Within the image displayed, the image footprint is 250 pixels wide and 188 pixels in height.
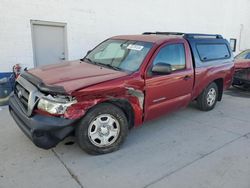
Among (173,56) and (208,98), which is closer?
(173,56)

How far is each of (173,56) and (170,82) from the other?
0.52 m

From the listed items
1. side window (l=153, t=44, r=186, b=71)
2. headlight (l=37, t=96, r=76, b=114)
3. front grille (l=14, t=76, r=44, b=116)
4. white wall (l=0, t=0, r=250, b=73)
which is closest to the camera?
headlight (l=37, t=96, r=76, b=114)

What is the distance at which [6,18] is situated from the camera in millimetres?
5926

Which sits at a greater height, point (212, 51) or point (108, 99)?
point (212, 51)

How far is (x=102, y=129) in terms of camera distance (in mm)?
3289

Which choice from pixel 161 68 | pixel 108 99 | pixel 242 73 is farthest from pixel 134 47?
pixel 242 73

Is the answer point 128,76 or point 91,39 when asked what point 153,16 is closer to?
point 91,39

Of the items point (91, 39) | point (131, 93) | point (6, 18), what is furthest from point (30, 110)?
point (91, 39)

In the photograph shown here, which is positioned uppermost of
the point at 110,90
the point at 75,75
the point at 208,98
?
the point at 75,75

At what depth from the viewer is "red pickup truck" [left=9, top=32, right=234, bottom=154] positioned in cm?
293

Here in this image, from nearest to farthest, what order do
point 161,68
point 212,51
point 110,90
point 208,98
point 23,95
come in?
point 110,90 < point 23,95 < point 161,68 < point 212,51 < point 208,98

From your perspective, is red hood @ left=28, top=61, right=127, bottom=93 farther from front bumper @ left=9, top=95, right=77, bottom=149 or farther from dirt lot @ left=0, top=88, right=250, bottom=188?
dirt lot @ left=0, top=88, right=250, bottom=188

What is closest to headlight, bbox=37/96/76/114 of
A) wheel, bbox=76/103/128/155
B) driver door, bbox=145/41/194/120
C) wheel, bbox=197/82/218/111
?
wheel, bbox=76/103/128/155

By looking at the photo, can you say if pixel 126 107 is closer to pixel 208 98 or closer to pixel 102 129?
pixel 102 129
